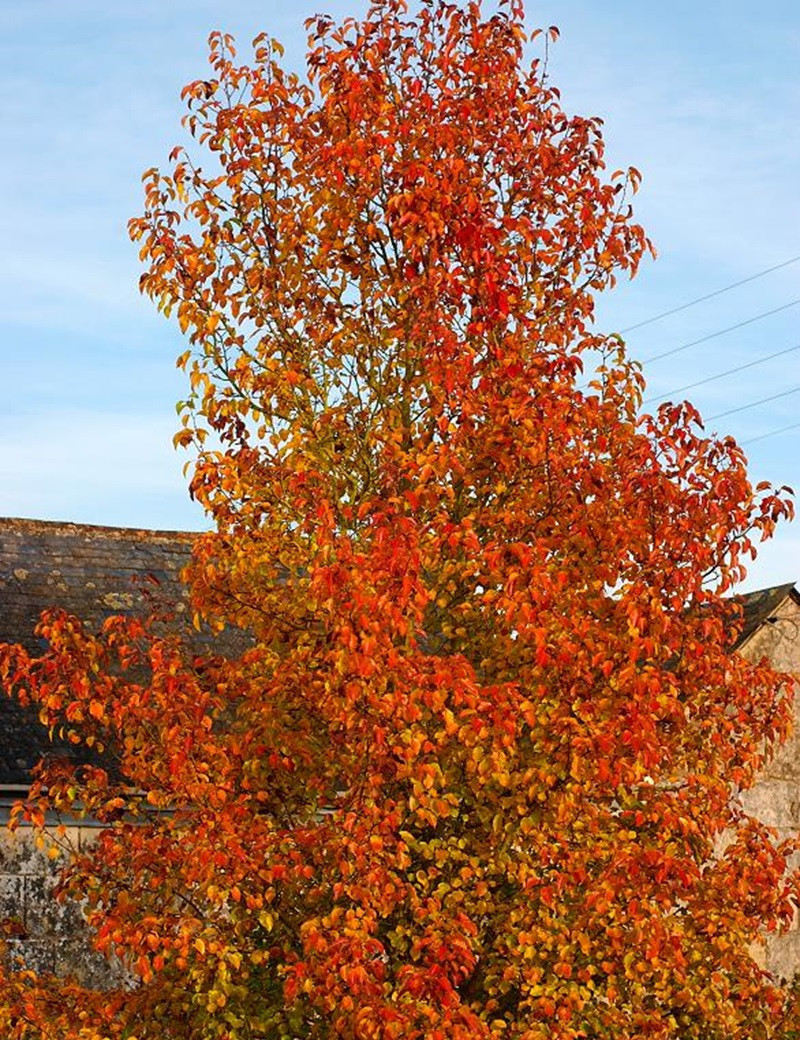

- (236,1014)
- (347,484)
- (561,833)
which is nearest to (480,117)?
(347,484)

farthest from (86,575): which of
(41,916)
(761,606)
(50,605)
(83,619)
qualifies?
(761,606)

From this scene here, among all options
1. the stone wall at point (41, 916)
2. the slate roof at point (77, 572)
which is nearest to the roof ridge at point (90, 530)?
the slate roof at point (77, 572)

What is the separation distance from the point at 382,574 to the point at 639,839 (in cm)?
314

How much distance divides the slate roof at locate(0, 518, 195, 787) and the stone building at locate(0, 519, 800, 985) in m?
0.02

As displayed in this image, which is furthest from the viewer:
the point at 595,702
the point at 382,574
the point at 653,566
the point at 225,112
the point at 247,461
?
the point at 225,112

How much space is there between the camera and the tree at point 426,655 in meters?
8.83

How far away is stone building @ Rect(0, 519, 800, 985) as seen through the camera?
14750 mm

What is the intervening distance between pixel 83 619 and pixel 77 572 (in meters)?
1.49

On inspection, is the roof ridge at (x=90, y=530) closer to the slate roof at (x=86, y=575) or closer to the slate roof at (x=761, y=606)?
the slate roof at (x=86, y=575)

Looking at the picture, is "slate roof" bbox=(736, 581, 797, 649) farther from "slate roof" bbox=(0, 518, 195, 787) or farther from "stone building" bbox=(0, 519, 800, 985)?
"slate roof" bbox=(0, 518, 195, 787)

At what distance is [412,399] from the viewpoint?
419 inches

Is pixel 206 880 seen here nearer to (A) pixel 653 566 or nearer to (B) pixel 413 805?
(B) pixel 413 805

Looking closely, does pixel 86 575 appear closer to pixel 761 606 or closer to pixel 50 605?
pixel 50 605

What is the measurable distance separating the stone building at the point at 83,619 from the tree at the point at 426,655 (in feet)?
14.2
